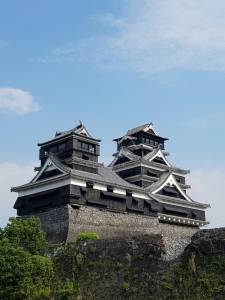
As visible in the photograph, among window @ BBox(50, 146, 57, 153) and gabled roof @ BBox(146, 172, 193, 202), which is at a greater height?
window @ BBox(50, 146, 57, 153)

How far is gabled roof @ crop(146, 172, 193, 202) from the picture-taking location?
43250 mm

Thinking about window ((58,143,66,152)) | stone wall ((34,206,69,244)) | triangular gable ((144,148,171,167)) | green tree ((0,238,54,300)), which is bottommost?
green tree ((0,238,54,300))

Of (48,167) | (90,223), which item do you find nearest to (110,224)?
(90,223)

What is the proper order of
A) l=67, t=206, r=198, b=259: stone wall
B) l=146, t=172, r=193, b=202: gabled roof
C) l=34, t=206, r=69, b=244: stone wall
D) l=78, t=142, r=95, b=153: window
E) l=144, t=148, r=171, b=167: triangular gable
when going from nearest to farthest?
l=34, t=206, r=69, b=244: stone wall
l=67, t=206, r=198, b=259: stone wall
l=78, t=142, r=95, b=153: window
l=146, t=172, r=193, b=202: gabled roof
l=144, t=148, r=171, b=167: triangular gable

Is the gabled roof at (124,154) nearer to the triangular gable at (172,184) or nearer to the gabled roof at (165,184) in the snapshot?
the gabled roof at (165,184)

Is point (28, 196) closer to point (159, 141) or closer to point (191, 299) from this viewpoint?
point (159, 141)

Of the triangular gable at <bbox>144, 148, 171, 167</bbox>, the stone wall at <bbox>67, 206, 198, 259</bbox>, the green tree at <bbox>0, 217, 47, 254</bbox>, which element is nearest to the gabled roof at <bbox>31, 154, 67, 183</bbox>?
the stone wall at <bbox>67, 206, 198, 259</bbox>

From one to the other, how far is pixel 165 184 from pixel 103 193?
7436mm

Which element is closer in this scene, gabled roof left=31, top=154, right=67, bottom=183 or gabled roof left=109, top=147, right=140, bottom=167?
gabled roof left=31, top=154, right=67, bottom=183

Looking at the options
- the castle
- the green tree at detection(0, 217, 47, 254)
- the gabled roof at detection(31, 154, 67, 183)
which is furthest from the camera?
the gabled roof at detection(31, 154, 67, 183)

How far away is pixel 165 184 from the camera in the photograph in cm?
4462

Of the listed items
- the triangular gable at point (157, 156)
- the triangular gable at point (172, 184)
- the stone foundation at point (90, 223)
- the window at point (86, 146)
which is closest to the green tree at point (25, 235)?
the stone foundation at point (90, 223)

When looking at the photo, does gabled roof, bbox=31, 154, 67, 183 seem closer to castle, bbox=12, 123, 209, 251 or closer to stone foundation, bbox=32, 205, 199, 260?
castle, bbox=12, 123, 209, 251

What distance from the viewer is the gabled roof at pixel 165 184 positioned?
43.2 meters
